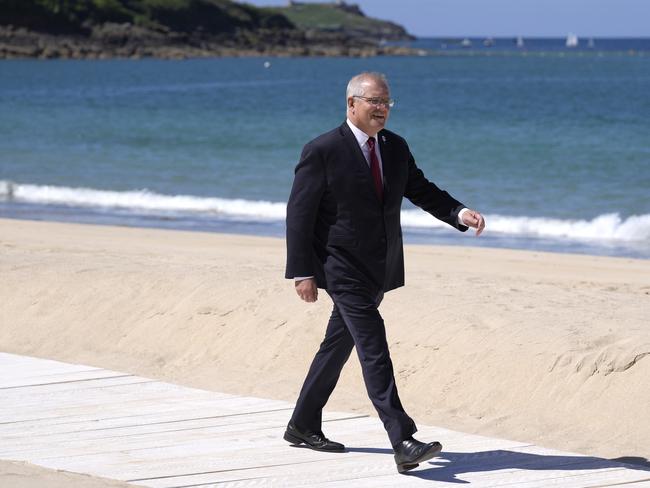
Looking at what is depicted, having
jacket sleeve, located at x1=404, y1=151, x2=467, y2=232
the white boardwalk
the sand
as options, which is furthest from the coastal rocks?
jacket sleeve, located at x1=404, y1=151, x2=467, y2=232

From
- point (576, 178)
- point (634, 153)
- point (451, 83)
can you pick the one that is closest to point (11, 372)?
point (576, 178)

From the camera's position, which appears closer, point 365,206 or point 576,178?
point 365,206

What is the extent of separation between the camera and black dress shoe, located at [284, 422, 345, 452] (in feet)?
17.9

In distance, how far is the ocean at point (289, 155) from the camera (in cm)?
1866

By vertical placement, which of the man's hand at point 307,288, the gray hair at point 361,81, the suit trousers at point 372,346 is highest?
the gray hair at point 361,81

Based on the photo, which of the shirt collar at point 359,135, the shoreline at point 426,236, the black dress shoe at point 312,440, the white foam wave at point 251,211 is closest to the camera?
the shirt collar at point 359,135

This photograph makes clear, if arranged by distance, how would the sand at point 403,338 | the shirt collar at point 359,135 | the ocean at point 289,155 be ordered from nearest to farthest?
the shirt collar at point 359,135 → the sand at point 403,338 → the ocean at point 289,155

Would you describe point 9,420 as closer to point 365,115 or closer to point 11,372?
point 11,372

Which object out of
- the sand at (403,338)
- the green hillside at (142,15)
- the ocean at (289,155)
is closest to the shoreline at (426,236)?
the ocean at (289,155)

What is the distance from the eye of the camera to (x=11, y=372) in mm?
6992

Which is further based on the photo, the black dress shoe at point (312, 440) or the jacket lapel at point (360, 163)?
the black dress shoe at point (312, 440)

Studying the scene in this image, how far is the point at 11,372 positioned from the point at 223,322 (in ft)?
4.95

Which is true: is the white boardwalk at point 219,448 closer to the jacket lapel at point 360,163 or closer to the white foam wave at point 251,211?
the jacket lapel at point 360,163

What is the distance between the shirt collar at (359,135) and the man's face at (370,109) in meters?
0.02
